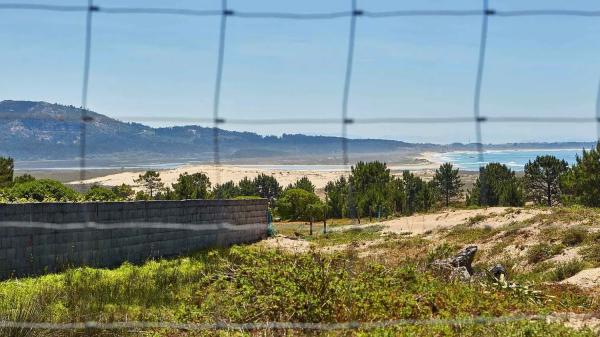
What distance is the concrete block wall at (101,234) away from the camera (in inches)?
437

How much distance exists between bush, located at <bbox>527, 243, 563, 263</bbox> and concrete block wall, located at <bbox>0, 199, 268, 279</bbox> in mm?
4944

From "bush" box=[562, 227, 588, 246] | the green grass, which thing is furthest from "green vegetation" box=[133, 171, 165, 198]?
the green grass

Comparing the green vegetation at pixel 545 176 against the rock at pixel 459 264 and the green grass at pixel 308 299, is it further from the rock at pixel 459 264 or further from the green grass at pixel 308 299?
the green grass at pixel 308 299

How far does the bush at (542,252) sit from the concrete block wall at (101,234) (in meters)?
4.94

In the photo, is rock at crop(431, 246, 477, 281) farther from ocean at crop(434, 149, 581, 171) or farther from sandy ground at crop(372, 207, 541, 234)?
sandy ground at crop(372, 207, 541, 234)

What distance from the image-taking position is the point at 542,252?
13.4 m

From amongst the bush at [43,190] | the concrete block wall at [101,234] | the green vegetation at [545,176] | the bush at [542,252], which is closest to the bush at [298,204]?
the bush at [43,190]

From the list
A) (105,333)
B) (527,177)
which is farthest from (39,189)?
(527,177)

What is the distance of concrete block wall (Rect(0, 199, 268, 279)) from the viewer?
11.1 metres

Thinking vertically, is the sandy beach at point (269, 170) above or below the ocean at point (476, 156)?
below

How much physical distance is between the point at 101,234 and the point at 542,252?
7.83 meters

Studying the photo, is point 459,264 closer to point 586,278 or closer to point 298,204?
point 586,278

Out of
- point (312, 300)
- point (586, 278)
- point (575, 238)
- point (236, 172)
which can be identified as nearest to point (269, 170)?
point (312, 300)

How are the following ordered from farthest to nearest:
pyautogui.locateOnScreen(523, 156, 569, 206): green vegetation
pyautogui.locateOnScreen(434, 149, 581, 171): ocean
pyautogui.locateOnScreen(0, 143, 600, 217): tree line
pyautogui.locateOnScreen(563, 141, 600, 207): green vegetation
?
pyautogui.locateOnScreen(523, 156, 569, 206): green vegetation < pyautogui.locateOnScreen(563, 141, 600, 207): green vegetation < pyautogui.locateOnScreen(0, 143, 600, 217): tree line < pyautogui.locateOnScreen(434, 149, 581, 171): ocean
